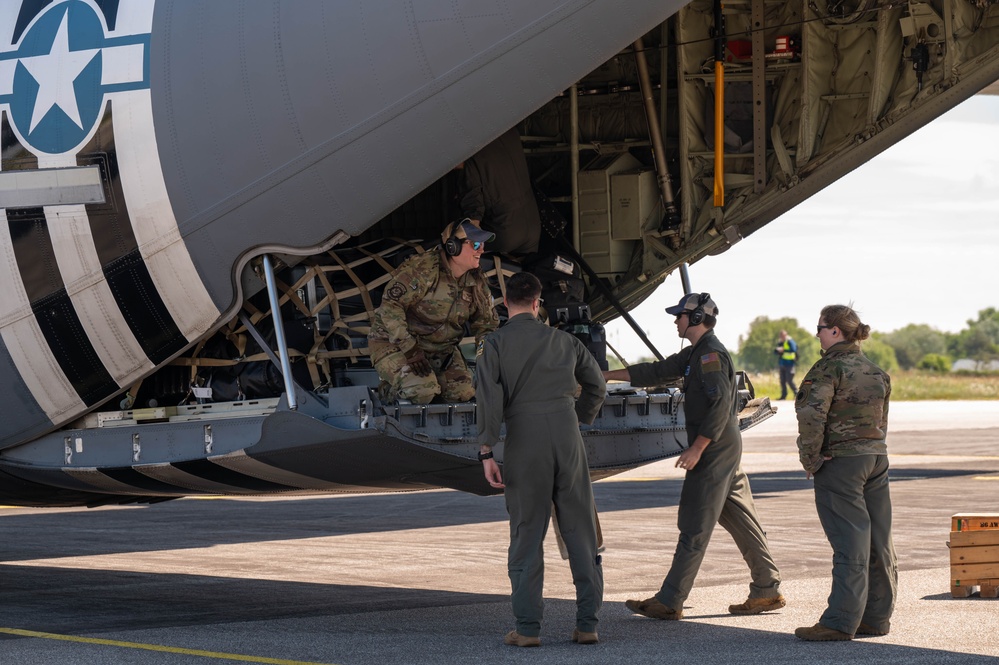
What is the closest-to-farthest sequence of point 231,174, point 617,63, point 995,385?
point 231,174, point 617,63, point 995,385

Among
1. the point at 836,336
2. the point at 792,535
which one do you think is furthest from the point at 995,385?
the point at 836,336

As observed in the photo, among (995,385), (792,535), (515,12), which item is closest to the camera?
(515,12)

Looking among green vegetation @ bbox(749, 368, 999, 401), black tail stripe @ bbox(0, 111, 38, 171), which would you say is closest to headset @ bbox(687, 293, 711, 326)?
black tail stripe @ bbox(0, 111, 38, 171)

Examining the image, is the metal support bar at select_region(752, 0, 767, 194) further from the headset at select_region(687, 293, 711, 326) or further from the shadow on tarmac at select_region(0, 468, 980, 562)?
the shadow on tarmac at select_region(0, 468, 980, 562)

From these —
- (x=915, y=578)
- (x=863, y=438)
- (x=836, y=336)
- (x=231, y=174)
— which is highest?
(x=231, y=174)

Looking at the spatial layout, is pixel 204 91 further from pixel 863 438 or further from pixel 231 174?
pixel 863 438

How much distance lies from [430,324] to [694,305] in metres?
1.71

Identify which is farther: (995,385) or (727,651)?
(995,385)

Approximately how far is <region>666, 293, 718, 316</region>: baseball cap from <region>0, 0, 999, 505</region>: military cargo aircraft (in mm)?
584

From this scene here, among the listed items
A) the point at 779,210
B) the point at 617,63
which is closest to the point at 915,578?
the point at 779,210

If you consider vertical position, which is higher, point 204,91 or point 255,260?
point 204,91

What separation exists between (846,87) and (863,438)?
313 cm

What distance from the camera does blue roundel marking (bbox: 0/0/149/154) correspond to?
28.5 ft

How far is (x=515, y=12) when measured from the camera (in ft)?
26.1
